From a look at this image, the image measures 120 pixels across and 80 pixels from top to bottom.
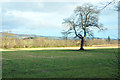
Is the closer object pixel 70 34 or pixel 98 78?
pixel 98 78

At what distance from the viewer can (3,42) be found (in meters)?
40.0

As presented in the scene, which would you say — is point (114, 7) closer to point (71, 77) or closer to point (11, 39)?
point (71, 77)

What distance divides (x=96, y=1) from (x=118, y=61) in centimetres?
207

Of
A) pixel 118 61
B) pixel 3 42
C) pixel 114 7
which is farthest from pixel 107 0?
pixel 3 42

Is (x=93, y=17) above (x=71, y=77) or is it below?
above

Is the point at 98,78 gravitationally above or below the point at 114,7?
below

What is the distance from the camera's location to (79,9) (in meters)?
29.9

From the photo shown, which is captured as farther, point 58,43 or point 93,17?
point 58,43

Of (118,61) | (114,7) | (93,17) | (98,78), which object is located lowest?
(98,78)

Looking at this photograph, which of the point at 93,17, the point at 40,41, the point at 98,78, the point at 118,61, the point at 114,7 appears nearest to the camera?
the point at 118,61

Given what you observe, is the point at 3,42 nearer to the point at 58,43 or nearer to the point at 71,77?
the point at 58,43

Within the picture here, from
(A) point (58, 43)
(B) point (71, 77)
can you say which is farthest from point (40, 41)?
(B) point (71, 77)

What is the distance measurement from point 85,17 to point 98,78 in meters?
24.8

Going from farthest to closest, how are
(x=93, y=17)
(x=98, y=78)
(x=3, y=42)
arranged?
(x=3, y=42) < (x=93, y=17) < (x=98, y=78)
